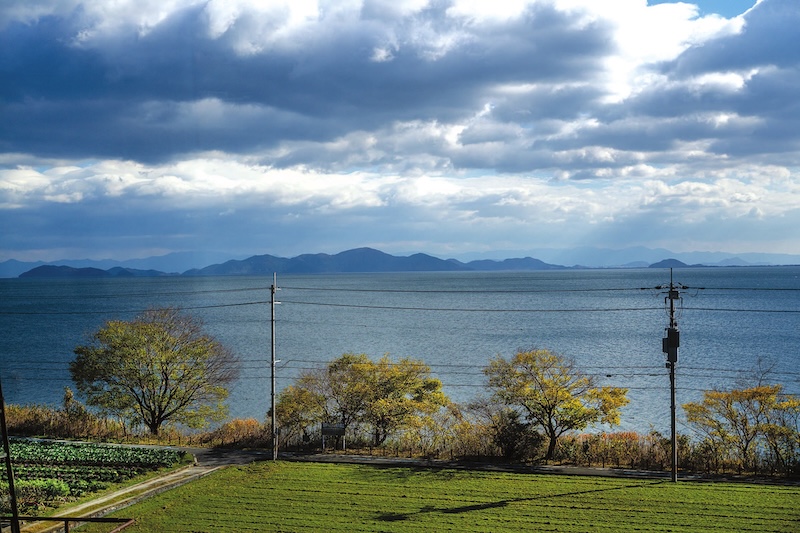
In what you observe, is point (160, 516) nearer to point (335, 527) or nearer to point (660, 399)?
point (335, 527)

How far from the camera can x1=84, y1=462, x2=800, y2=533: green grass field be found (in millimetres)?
21375

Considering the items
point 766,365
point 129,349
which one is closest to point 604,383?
point 766,365

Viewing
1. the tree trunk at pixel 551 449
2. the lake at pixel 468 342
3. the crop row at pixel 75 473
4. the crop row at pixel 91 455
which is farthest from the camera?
the lake at pixel 468 342

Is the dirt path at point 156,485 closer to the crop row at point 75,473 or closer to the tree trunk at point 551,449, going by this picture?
the crop row at point 75,473

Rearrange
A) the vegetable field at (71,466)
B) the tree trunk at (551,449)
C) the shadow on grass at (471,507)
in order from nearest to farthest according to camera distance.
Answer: the shadow on grass at (471,507) → the vegetable field at (71,466) → the tree trunk at (551,449)

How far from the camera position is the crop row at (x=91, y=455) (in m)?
28.4

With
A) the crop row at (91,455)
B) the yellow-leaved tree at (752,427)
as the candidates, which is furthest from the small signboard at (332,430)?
the yellow-leaved tree at (752,427)

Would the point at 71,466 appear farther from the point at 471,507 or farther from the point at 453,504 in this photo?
the point at 471,507

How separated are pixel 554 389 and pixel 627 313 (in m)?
116

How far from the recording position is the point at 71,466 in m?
27.9

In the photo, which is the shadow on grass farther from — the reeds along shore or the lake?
the lake

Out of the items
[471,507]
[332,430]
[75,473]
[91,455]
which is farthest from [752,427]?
[91,455]

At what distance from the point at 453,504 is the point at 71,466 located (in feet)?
53.8

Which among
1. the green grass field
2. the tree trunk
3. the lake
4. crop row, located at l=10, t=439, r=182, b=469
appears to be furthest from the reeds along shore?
the lake
